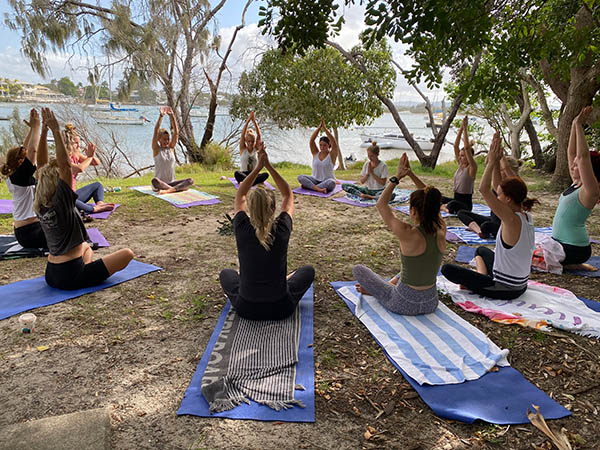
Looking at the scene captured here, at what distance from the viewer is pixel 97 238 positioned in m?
5.43

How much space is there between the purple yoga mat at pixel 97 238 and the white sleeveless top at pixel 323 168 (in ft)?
15.0

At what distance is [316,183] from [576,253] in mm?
5222

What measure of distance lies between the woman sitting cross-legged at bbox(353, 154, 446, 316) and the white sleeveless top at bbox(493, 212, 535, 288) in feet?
2.23

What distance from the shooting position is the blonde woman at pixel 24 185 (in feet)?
15.0

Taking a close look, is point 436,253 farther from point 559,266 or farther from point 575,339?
point 559,266

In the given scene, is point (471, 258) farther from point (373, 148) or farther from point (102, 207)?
point (102, 207)

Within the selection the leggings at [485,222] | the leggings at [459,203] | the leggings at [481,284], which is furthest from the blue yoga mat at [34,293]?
the leggings at [459,203]

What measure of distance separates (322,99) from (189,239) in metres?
8.64

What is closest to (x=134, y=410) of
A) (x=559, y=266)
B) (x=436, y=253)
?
(x=436, y=253)

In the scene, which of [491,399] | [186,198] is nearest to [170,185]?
[186,198]

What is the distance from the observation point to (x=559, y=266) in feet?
14.8

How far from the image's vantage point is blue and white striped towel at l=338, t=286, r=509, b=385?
8.89 ft

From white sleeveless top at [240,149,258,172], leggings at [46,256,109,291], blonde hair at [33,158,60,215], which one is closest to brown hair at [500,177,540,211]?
leggings at [46,256,109,291]

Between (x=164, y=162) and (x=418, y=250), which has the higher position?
(x=418, y=250)
